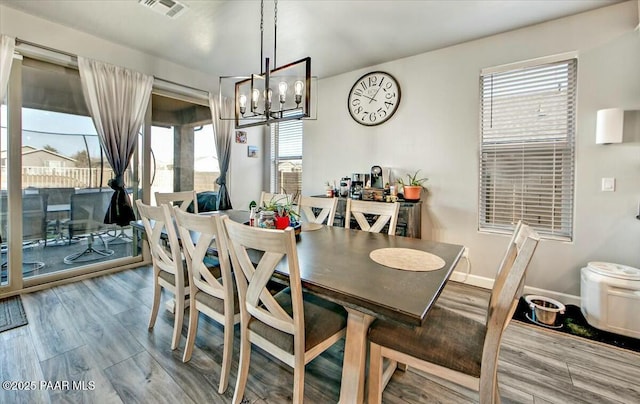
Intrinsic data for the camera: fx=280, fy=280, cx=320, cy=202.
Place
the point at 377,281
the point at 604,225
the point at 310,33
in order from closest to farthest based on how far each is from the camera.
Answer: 1. the point at 377,281
2. the point at 604,225
3. the point at 310,33

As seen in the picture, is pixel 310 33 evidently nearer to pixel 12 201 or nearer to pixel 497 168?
pixel 497 168

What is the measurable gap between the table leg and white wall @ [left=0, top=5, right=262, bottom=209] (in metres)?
3.78

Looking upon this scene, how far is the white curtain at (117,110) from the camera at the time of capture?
302 cm

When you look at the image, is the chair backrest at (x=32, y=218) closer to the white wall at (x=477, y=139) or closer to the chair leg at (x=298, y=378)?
the white wall at (x=477, y=139)

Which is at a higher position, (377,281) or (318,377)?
(377,281)

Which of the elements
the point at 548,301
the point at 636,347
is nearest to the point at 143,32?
the point at 548,301

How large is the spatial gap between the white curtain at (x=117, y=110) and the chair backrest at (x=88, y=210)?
16cm

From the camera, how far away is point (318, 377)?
5.56 ft

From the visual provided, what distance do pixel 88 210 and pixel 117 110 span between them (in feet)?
3.94

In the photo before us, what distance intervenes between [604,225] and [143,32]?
487cm

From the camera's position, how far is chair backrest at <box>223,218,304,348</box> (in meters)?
1.14

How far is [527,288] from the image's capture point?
283 cm

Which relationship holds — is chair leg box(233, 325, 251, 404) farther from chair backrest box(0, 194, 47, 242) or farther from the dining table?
chair backrest box(0, 194, 47, 242)

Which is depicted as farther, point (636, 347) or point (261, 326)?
point (636, 347)
